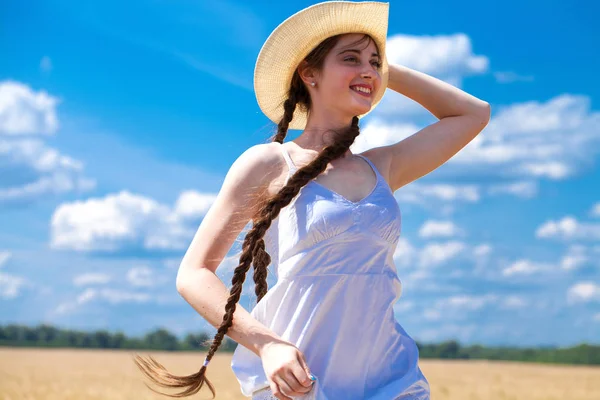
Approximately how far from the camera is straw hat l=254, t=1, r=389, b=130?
2.80 meters

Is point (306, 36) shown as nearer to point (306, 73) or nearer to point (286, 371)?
point (306, 73)

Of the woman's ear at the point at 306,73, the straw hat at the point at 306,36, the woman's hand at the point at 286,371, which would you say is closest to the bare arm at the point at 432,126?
the straw hat at the point at 306,36

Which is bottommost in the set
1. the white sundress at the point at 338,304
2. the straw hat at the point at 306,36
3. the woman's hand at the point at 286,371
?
the woman's hand at the point at 286,371

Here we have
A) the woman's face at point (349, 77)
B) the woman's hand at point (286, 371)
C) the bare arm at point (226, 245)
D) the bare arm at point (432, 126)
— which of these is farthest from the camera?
the bare arm at point (432, 126)

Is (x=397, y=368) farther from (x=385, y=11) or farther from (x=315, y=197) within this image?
(x=385, y=11)

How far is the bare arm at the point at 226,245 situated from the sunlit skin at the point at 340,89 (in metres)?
0.21

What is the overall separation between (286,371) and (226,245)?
512mm

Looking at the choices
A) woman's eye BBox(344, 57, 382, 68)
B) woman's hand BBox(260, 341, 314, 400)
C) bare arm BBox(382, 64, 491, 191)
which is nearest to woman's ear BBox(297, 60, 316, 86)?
woman's eye BBox(344, 57, 382, 68)

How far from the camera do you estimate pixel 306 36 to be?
2.83 metres

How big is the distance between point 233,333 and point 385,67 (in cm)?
124

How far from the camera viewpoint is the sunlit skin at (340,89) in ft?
9.02

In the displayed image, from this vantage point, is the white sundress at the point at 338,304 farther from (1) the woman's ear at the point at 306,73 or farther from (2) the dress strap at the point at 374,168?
(1) the woman's ear at the point at 306,73

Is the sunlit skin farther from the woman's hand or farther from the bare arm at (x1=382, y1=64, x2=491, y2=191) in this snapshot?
the woman's hand

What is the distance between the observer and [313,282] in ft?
8.26
